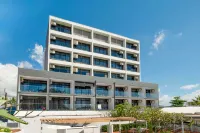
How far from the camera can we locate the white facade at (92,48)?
3675 cm

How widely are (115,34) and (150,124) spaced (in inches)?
797

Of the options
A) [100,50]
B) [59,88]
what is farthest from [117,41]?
[59,88]

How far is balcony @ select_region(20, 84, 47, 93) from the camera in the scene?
1093 inches

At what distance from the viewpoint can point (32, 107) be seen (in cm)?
2877

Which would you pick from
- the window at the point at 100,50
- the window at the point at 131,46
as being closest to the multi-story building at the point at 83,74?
the window at the point at 100,50

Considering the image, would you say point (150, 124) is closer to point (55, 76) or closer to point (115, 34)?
point (55, 76)

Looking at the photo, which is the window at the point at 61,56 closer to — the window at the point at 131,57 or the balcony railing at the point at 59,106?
the balcony railing at the point at 59,106

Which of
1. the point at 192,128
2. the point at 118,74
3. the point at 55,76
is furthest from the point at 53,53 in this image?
the point at 192,128

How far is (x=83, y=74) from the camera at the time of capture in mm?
39438

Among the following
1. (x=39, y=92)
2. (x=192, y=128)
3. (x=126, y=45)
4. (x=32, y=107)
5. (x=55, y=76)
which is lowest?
(x=192, y=128)

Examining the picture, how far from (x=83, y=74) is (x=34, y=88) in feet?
39.5

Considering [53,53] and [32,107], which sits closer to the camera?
[32,107]

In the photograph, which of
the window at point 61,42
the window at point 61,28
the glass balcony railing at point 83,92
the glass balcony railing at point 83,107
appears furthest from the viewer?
the window at point 61,28

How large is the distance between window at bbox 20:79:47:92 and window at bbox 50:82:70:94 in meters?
1.05
